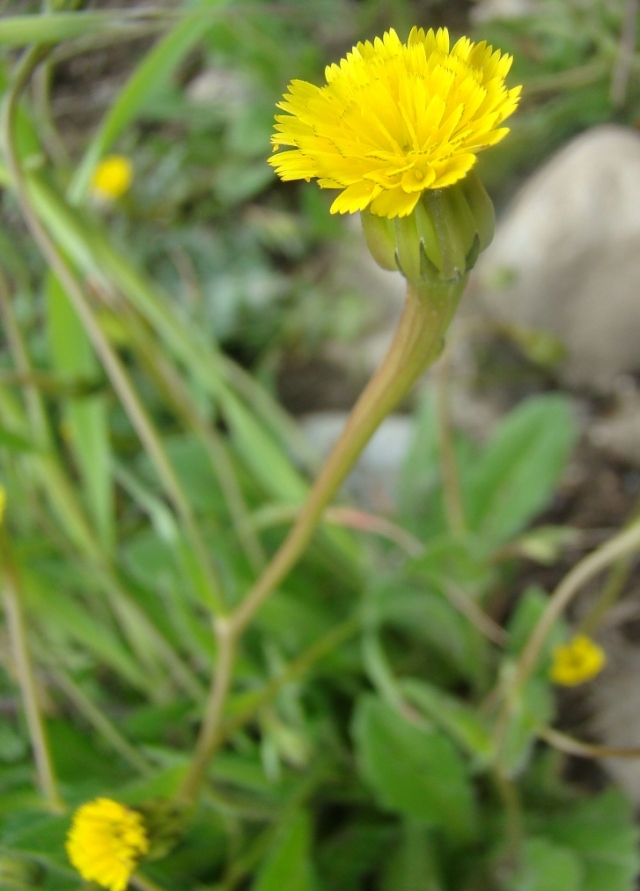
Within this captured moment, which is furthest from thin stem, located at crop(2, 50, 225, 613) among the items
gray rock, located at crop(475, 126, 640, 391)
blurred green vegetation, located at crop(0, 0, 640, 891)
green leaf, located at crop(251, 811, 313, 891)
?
gray rock, located at crop(475, 126, 640, 391)

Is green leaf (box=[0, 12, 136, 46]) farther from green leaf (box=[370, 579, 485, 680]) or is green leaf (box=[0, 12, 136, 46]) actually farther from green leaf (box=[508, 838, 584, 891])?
green leaf (box=[508, 838, 584, 891])

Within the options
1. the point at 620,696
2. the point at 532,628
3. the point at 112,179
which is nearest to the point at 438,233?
the point at 532,628

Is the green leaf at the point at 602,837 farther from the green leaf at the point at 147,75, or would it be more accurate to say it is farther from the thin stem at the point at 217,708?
the green leaf at the point at 147,75

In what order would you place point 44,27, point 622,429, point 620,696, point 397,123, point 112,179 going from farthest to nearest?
point 112,179, point 622,429, point 620,696, point 44,27, point 397,123

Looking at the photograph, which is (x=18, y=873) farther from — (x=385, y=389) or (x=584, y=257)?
(x=584, y=257)

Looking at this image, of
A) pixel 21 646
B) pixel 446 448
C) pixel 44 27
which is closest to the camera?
pixel 44 27

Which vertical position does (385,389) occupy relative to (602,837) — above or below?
above

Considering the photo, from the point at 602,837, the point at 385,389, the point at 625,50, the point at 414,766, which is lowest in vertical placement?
the point at 602,837

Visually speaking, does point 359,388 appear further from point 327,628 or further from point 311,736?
point 311,736

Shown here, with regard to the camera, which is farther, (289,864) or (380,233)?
(289,864)
